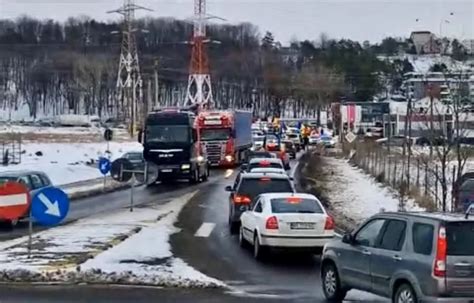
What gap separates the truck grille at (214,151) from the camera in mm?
67188

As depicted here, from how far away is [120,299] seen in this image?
49.6 feet

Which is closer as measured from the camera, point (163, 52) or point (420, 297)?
point (420, 297)

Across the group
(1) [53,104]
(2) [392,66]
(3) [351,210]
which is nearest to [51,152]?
(3) [351,210]

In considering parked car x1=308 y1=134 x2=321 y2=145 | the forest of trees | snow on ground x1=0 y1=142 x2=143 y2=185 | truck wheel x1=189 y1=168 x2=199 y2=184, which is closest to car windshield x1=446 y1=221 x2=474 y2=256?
snow on ground x1=0 y1=142 x2=143 y2=185

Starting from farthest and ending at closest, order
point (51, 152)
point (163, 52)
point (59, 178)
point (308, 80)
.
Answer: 1. point (163, 52)
2. point (308, 80)
3. point (51, 152)
4. point (59, 178)

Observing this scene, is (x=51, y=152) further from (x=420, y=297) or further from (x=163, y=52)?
(x=163, y=52)

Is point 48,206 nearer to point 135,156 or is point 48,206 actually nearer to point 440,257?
point 440,257

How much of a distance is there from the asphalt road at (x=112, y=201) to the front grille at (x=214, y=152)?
419 inches

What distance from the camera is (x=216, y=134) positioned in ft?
218

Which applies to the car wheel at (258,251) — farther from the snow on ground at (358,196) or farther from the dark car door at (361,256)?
the snow on ground at (358,196)

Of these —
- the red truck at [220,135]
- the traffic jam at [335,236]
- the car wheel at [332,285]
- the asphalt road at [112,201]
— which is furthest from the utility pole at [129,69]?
the car wheel at [332,285]

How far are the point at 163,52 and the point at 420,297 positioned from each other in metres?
141

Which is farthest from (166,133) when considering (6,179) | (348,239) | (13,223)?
(348,239)

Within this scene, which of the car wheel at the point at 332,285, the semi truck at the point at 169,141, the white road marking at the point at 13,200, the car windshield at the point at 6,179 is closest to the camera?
the car wheel at the point at 332,285
